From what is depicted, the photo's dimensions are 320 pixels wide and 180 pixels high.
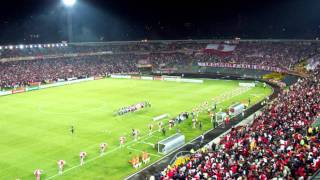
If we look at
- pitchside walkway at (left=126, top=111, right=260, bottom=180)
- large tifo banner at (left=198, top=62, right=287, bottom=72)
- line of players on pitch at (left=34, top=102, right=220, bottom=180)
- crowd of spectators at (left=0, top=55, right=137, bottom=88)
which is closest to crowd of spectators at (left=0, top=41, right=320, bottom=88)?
crowd of spectators at (left=0, top=55, right=137, bottom=88)

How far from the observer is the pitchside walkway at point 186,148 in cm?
2790

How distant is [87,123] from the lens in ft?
141

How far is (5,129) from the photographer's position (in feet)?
135

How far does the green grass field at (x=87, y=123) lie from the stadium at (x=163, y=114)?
0.38 feet

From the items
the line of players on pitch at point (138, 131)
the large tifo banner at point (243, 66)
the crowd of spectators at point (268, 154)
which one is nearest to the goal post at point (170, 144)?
the line of players on pitch at point (138, 131)

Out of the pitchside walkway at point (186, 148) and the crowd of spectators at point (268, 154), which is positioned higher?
the crowd of spectators at point (268, 154)

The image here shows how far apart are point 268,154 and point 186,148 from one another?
43.1 ft

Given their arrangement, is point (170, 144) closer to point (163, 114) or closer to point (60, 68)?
point (163, 114)

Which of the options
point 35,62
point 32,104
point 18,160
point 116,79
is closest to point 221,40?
point 116,79

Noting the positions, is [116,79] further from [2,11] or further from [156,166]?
[156,166]

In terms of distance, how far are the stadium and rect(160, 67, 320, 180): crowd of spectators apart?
2.9 inches

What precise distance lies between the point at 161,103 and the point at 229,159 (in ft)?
107

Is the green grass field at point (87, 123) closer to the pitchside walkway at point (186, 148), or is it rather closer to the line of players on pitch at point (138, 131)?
the line of players on pitch at point (138, 131)

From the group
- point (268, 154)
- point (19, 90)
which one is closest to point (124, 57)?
point (19, 90)
